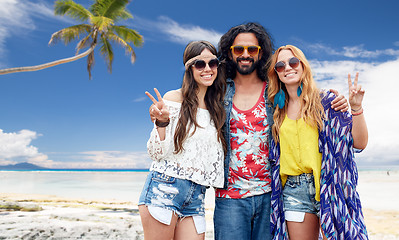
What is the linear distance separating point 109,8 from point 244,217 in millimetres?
15803

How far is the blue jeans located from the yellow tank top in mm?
410

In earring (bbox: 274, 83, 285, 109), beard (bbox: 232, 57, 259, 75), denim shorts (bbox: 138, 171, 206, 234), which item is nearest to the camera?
denim shorts (bbox: 138, 171, 206, 234)

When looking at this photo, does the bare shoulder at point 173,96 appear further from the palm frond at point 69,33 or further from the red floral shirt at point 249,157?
the palm frond at point 69,33

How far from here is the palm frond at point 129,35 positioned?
17062 millimetres

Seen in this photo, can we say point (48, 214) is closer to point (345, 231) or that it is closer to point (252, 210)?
point (252, 210)

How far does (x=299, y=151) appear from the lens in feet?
9.11

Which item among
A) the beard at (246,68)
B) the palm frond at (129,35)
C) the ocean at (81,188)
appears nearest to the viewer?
the beard at (246,68)

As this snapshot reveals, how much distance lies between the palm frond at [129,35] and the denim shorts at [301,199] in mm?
16106

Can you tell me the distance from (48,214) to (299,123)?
8457 millimetres

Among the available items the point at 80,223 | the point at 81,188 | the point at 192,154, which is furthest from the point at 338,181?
the point at 81,188

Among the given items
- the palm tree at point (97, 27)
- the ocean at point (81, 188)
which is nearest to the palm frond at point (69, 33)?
the palm tree at point (97, 27)

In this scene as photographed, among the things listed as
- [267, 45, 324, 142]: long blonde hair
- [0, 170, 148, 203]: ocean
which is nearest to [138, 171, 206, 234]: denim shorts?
[267, 45, 324, 142]: long blonde hair

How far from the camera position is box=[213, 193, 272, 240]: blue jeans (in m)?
3.12

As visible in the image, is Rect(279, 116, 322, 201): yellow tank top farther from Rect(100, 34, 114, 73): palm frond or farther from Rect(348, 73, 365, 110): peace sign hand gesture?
Rect(100, 34, 114, 73): palm frond
